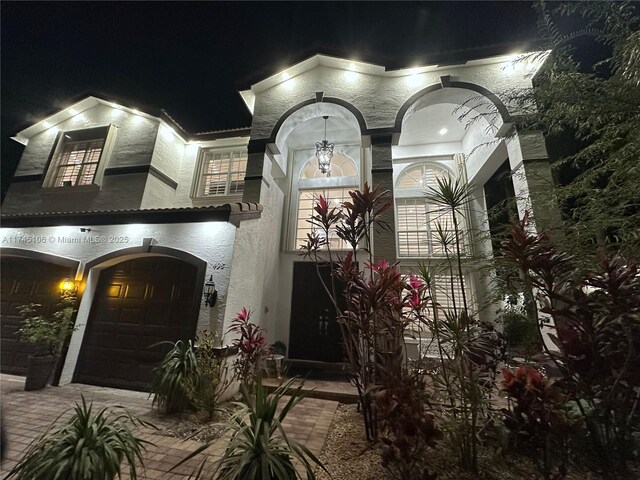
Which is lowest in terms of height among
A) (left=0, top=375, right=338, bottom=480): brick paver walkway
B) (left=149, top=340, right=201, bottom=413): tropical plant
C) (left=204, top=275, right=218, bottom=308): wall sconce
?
(left=0, top=375, right=338, bottom=480): brick paver walkway

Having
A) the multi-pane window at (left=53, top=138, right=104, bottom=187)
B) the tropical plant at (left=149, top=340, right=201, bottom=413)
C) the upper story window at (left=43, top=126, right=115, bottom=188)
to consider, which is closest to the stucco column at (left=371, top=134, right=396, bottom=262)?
the tropical plant at (left=149, top=340, right=201, bottom=413)

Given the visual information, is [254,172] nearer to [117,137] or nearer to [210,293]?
[210,293]

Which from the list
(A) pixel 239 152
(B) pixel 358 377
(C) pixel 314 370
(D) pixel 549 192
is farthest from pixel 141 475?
(A) pixel 239 152

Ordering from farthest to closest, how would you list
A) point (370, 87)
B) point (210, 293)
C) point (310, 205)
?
point (310, 205), point (370, 87), point (210, 293)

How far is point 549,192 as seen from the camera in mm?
3342

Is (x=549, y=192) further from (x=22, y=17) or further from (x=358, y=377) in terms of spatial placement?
(x=22, y=17)

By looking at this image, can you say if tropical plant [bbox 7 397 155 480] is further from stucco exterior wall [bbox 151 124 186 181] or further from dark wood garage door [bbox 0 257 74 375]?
stucco exterior wall [bbox 151 124 186 181]

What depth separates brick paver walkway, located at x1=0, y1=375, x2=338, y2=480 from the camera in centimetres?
241

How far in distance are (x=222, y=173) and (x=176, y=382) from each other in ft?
18.3

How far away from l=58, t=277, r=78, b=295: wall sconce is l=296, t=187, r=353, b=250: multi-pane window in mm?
4878

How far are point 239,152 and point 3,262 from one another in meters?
6.26

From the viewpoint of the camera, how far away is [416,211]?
23.5ft

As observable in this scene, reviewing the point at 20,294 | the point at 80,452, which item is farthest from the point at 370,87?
the point at 20,294

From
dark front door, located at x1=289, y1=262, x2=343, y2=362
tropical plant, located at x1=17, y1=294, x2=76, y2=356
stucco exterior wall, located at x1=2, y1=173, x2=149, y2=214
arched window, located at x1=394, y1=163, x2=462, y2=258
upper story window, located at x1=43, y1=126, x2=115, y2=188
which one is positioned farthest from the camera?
arched window, located at x1=394, y1=163, x2=462, y2=258
